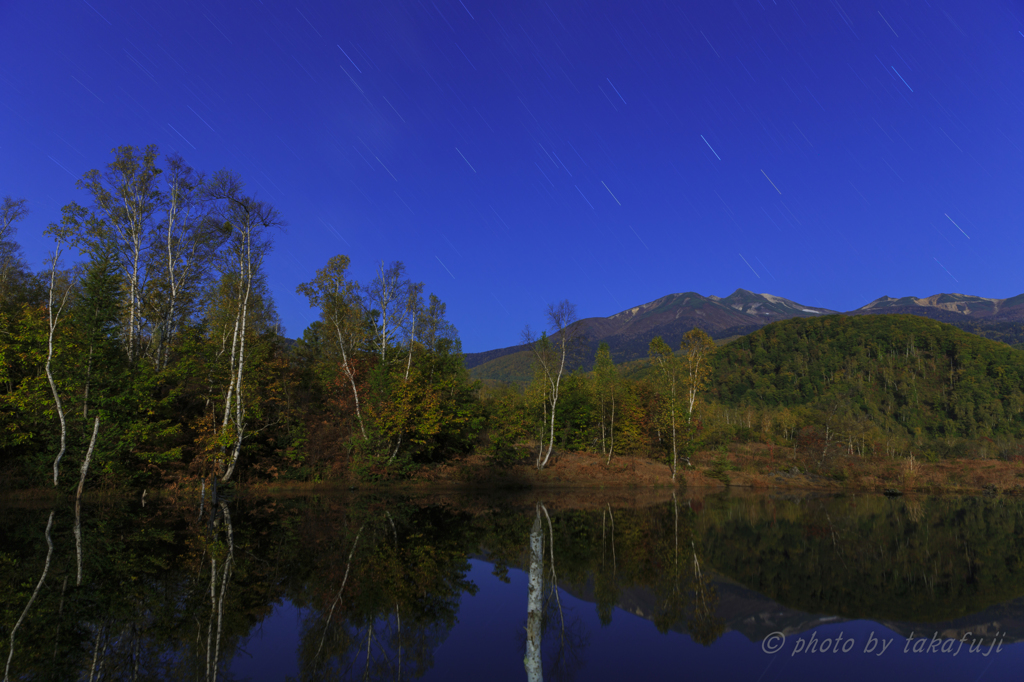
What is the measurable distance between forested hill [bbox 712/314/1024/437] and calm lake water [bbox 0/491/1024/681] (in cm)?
10028

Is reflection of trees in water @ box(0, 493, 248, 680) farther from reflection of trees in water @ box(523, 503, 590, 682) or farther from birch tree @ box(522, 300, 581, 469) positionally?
birch tree @ box(522, 300, 581, 469)

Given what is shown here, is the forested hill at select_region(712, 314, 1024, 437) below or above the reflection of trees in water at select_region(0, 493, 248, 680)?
above

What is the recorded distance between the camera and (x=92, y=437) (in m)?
20.9

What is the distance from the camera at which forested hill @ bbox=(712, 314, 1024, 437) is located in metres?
111

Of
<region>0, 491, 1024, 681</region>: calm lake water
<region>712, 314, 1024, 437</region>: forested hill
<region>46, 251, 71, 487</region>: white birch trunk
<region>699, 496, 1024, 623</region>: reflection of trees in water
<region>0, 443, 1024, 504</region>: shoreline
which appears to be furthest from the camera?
<region>712, 314, 1024, 437</region>: forested hill

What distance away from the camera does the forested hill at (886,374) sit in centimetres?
11062

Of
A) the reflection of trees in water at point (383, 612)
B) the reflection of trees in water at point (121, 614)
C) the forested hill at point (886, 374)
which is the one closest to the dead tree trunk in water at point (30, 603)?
the reflection of trees in water at point (121, 614)

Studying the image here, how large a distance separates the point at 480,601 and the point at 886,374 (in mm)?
150832

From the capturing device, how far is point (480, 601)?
1034 centimetres

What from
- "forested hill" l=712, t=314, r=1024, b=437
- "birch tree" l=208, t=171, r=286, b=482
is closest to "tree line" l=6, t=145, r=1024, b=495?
"birch tree" l=208, t=171, r=286, b=482

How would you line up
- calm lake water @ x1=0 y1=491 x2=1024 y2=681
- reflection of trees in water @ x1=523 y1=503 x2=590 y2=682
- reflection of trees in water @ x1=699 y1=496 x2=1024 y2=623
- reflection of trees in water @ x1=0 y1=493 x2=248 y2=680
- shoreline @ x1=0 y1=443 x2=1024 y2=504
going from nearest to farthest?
reflection of trees in water @ x1=523 y1=503 x2=590 y2=682 → reflection of trees in water @ x1=0 y1=493 x2=248 y2=680 → calm lake water @ x1=0 y1=491 x2=1024 y2=681 → reflection of trees in water @ x1=699 y1=496 x2=1024 y2=623 → shoreline @ x1=0 y1=443 x2=1024 y2=504

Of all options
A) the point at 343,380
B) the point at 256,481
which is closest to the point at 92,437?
the point at 256,481

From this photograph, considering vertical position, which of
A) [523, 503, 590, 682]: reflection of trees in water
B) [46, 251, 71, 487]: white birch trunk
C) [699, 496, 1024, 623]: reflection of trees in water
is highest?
[46, 251, 71, 487]: white birch trunk

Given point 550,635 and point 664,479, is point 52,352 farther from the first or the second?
point 664,479
